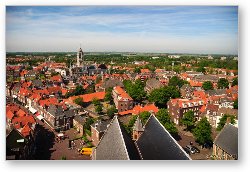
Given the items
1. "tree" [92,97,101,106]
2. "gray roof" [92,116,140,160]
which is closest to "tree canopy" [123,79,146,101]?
"tree" [92,97,101,106]

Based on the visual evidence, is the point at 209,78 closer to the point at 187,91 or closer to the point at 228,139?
the point at 187,91

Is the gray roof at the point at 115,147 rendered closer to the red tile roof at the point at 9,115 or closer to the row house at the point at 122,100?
the red tile roof at the point at 9,115

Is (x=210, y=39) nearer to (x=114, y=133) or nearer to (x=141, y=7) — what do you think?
(x=141, y=7)

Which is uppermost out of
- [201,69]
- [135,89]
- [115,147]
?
[201,69]

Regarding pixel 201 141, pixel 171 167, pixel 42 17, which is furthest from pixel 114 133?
pixel 201 141

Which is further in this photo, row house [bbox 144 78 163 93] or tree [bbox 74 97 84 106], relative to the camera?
row house [bbox 144 78 163 93]

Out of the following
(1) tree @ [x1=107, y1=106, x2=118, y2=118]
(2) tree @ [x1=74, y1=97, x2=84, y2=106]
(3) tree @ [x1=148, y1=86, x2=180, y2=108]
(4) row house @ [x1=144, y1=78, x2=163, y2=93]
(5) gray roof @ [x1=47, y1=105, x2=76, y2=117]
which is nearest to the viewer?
(5) gray roof @ [x1=47, y1=105, x2=76, y2=117]

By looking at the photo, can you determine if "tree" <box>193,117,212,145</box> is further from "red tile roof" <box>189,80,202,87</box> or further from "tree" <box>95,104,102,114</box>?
"tree" <box>95,104,102,114</box>

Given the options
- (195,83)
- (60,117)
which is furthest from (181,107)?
(60,117)
